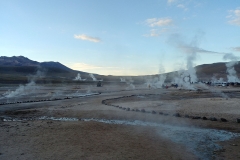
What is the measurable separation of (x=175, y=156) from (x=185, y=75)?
90.6 metres

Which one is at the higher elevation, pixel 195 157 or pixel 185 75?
pixel 185 75

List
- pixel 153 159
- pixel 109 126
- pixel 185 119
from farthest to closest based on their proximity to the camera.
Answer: pixel 185 119
pixel 109 126
pixel 153 159

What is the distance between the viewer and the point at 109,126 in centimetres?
1518

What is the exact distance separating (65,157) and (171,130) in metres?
7.09

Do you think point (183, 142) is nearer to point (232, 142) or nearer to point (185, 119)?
point (232, 142)

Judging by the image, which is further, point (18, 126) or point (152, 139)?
point (18, 126)

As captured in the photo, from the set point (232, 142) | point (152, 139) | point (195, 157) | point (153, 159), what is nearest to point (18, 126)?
point (152, 139)

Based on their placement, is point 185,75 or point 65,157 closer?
point 65,157

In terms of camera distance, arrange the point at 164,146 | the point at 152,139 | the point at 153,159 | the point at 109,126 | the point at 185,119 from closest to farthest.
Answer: the point at 153,159 → the point at 164,146 → the point at 152,139 → the point at 109,126 → the point at 185,119

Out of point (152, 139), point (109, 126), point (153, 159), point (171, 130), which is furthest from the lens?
point (109, 126)

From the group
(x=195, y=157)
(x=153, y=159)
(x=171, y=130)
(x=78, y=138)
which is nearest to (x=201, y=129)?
(x=171, y=130)

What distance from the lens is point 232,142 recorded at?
11328 millimetres

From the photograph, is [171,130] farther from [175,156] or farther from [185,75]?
[185,75]

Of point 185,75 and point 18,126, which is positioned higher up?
point 185,75
